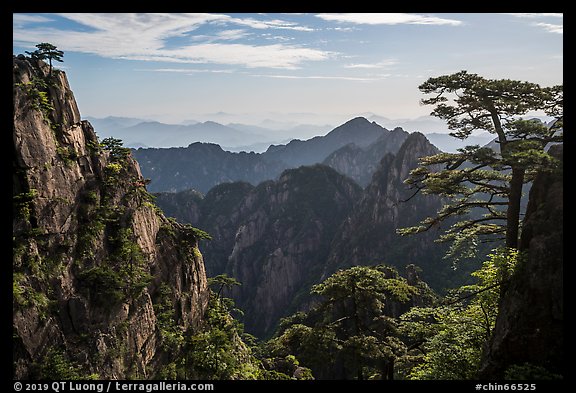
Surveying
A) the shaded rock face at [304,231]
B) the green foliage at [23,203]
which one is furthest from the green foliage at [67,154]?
the shaded rock face at [304,231]

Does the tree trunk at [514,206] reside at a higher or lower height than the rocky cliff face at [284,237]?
higher

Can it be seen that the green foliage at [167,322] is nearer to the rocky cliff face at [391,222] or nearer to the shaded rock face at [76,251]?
the shaded rock face at [76,251]

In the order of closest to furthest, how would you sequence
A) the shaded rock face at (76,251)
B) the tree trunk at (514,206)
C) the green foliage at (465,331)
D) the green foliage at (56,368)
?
the green foliage at (465,331) → the tree trunk at (514,206) → the green foliage at (56,368) → the shaded rock face at (76,251)

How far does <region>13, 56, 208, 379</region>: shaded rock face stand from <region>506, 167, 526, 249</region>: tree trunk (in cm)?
2037

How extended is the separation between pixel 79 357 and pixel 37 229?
6.95 m

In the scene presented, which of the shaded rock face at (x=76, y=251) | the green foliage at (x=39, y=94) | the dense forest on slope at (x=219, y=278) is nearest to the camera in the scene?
the dense forest on slope at (x=219, y=278)

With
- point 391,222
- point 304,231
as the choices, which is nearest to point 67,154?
point 391,222

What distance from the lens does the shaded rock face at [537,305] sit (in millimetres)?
9516

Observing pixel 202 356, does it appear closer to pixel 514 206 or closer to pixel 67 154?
pixel 67 154

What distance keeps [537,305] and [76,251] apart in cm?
2241

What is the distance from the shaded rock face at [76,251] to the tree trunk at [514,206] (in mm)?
20365

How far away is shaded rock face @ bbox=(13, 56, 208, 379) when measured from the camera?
54.6ft

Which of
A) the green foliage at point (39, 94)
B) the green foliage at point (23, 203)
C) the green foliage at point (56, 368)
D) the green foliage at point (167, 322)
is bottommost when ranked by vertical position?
the green foliage at point (167, 322)
